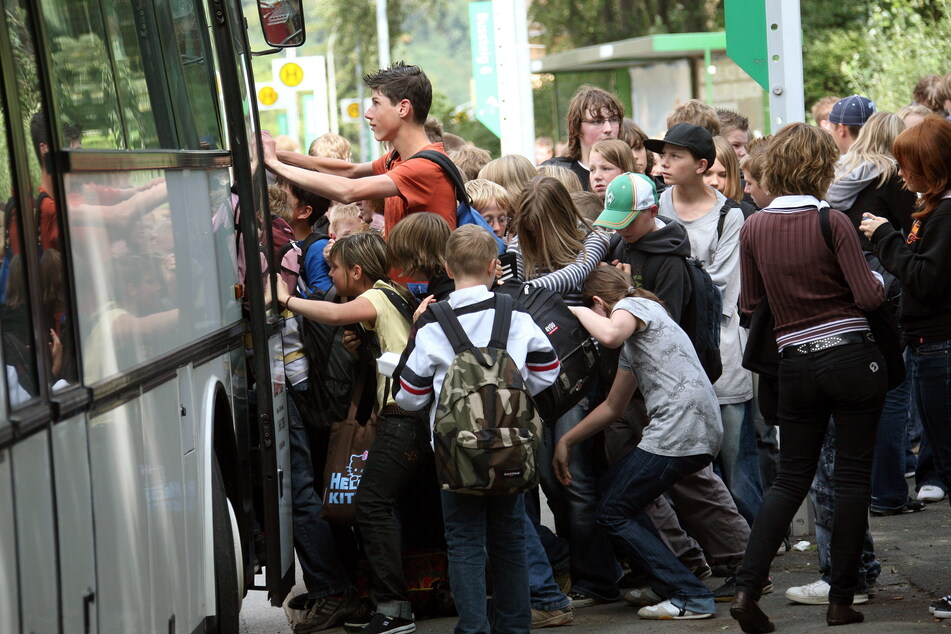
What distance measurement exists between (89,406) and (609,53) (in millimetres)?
23209

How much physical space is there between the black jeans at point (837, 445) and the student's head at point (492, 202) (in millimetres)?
2023

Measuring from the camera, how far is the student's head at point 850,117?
793 cm

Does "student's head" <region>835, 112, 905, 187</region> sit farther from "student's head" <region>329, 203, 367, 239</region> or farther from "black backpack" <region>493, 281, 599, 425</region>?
"student's head" <region>329, 203, 367, 239</region>

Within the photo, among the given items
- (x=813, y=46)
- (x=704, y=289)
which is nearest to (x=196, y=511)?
(x=704, y=289)

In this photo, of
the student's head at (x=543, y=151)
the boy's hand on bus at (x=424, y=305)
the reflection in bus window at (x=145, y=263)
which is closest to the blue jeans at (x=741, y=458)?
the boy's hand on bus at (x=424, y=305)

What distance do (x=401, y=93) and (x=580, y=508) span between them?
198cm

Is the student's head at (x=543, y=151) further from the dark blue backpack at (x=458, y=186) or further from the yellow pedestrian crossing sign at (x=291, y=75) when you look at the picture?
the dark blue backpack at (x=458, y=186)

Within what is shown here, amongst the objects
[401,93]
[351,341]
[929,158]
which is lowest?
[351,341]

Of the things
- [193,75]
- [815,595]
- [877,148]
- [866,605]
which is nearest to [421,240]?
[193,75]

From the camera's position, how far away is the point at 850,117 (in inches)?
313

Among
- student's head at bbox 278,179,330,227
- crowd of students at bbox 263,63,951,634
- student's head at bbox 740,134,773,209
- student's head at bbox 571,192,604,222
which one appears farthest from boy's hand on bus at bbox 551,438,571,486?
student's head at bbox 278,179,330,227

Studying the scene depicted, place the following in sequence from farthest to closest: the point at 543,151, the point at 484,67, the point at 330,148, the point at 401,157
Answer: the point at 543,151
the point at 484,67
the point at 330,148
the point at 401,157

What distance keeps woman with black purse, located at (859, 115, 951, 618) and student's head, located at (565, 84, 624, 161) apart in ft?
8.75

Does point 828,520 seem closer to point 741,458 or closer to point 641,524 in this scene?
point 641,524
